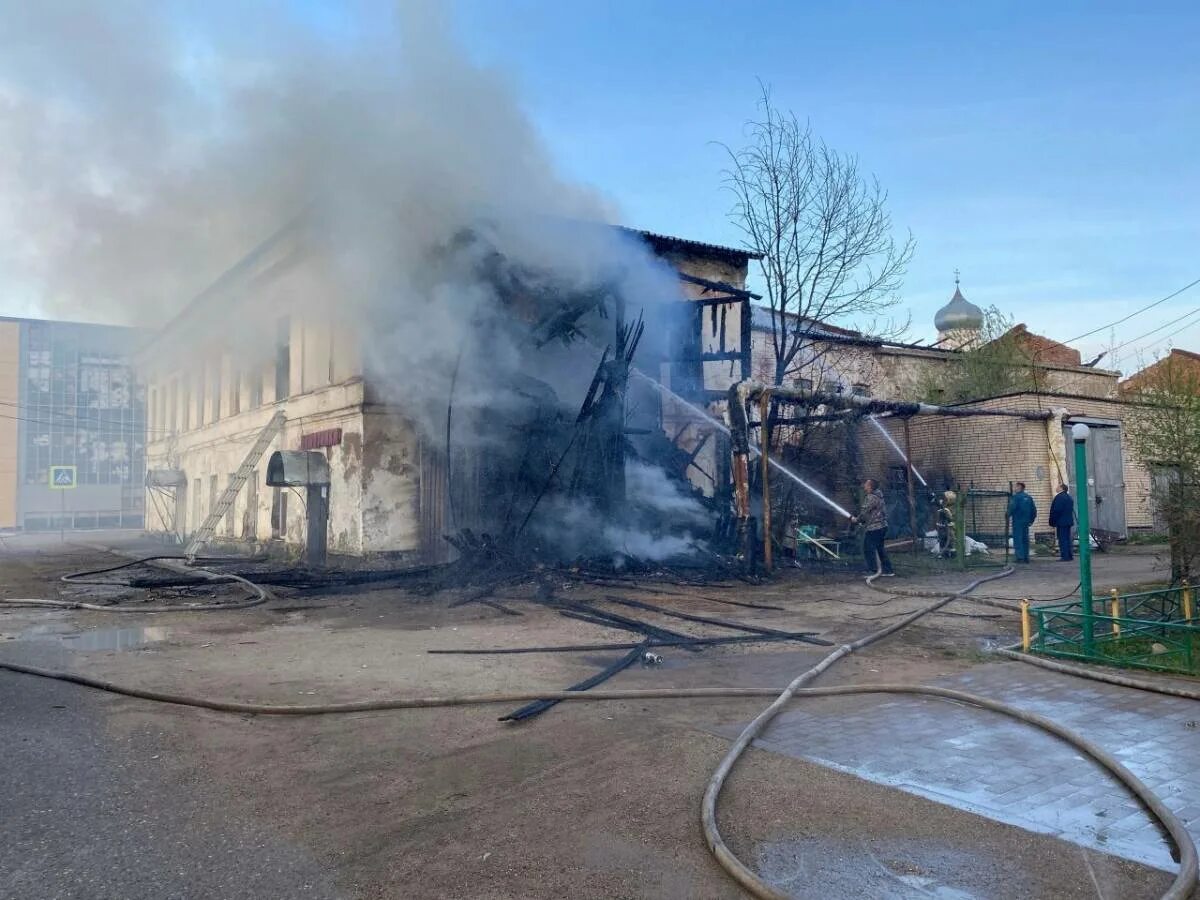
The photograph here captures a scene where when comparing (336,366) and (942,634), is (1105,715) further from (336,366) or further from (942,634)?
(336,366)

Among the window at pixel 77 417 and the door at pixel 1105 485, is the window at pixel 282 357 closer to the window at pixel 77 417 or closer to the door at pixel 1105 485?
the door at pixel 1105 485

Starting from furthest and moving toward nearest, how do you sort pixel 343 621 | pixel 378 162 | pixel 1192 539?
1. pixel 378 162
2. pixel 343 621
3. pixel 1192 539

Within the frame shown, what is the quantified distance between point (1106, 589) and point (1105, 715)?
226 inches

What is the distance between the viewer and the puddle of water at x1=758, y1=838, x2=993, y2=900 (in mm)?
2951

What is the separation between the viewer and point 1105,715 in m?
5.05

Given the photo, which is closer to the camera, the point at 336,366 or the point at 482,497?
the point at 482,497

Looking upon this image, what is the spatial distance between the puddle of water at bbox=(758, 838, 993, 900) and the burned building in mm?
10137

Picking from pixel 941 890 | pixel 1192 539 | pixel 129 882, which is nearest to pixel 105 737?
pixel 129 882

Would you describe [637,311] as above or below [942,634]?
above

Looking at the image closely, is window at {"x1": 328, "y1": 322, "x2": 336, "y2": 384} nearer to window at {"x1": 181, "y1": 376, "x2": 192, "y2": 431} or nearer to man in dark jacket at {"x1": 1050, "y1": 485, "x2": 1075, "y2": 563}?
window at {"x1": 181, "y1": 376, "x2": 192, "y2": 431}

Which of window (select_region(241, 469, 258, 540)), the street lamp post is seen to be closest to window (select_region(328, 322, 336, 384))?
window (select_region(241, 469, 258, 540))

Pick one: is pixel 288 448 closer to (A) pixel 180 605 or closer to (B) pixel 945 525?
(A) pixel 180 605

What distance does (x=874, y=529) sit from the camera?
12.8 meters

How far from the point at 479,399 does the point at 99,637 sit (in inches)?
285
